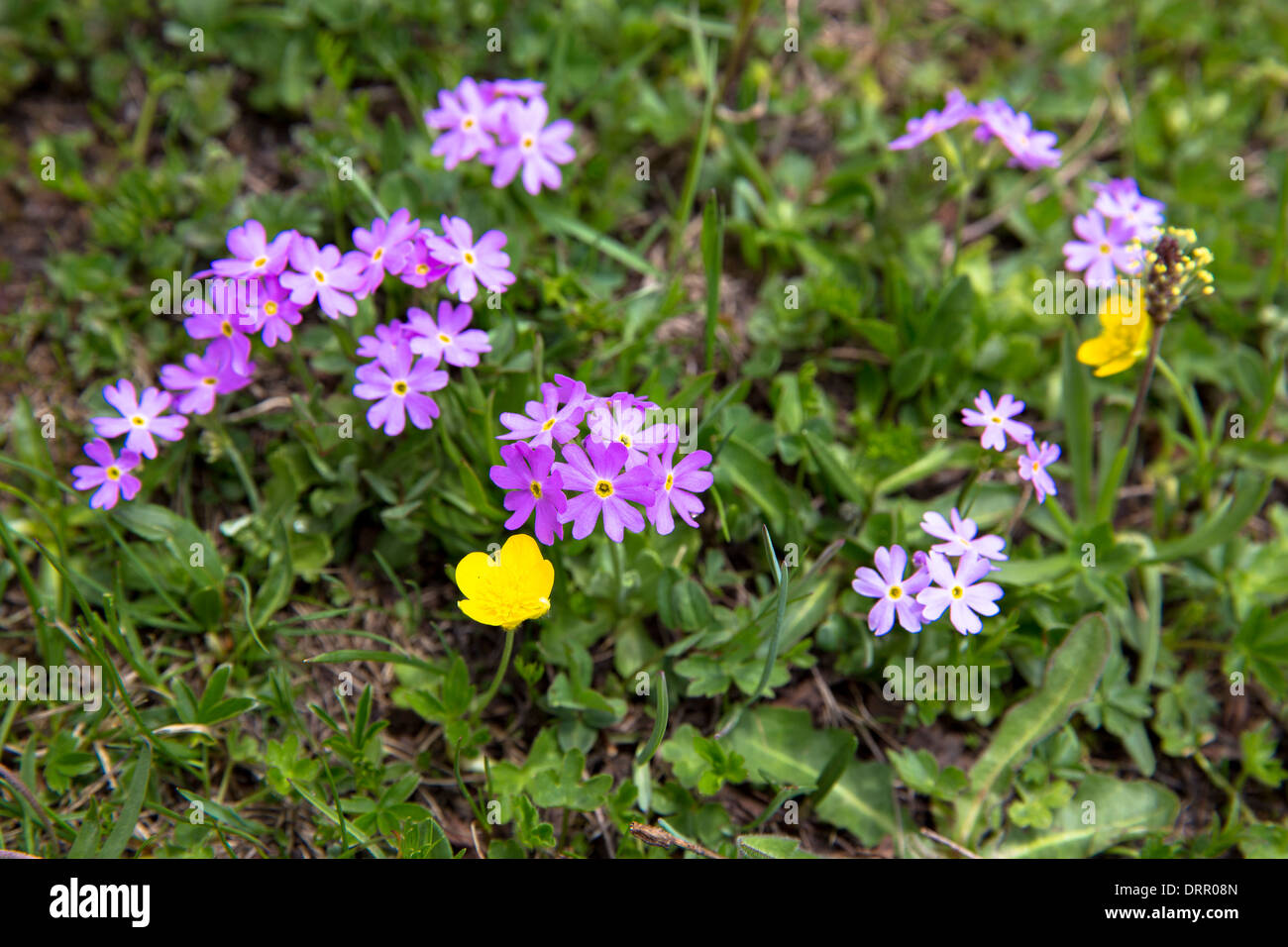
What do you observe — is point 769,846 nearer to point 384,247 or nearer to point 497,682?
point 497,682

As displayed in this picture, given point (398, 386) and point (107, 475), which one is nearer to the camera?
point (398, 386)

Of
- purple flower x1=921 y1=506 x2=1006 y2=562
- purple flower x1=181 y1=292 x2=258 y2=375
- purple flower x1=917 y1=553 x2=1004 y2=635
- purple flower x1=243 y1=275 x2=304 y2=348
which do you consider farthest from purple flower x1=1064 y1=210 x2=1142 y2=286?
purple flower x1=181 y1=292 x2=258 y2=375

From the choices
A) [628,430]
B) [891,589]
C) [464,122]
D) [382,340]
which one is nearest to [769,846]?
[891,589]

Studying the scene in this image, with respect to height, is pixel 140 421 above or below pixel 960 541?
above

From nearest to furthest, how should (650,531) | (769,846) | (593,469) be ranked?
1. (593,469)
2. (769,846)
3. (650,531)

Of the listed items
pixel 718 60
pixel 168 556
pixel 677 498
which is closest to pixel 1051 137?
pixel 718 60
